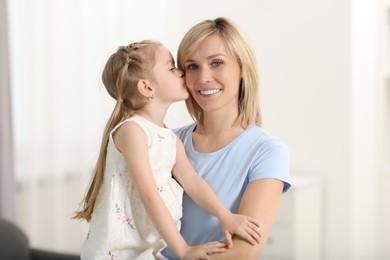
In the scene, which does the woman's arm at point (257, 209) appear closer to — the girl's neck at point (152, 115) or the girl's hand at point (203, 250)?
the girl's hand at point (203, 250)

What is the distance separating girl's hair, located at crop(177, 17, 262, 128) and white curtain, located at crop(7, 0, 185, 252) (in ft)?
5.16

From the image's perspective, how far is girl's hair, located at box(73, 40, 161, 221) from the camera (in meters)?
1.57

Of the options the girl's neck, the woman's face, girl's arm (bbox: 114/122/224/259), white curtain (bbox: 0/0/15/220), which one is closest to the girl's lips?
the woman's face

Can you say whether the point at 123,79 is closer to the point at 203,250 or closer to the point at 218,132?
the point at 218,132

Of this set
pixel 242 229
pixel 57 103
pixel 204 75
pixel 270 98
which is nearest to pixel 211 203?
pixel 242 229

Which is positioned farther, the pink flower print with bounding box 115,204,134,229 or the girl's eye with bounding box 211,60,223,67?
the girl's eye with bounding box 211,60,223,67

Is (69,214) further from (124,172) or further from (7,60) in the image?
(124,172)

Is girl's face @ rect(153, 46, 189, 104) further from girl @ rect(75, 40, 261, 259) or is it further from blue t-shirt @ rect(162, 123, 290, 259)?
blue t-shirt @ rect(162, 123, 290, 259)

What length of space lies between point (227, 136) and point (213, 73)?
18 cm

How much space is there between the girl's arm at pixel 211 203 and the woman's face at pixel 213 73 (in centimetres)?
14

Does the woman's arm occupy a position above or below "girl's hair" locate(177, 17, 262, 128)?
below

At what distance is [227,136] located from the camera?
1.68m

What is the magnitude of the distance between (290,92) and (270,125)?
251 mm

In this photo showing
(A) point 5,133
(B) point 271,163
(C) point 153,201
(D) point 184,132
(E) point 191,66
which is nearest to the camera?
(C) point 153,201
